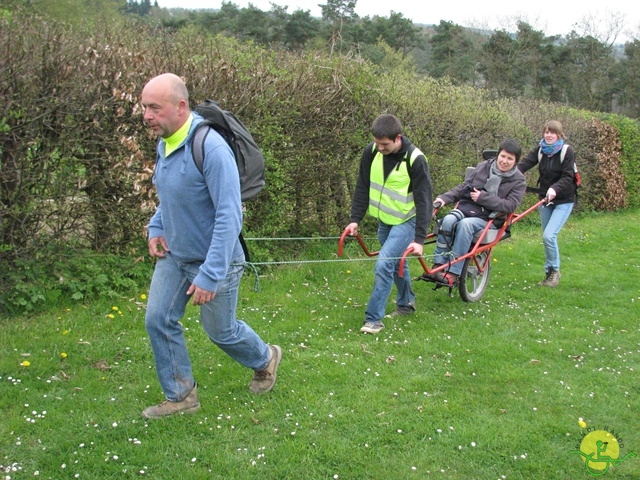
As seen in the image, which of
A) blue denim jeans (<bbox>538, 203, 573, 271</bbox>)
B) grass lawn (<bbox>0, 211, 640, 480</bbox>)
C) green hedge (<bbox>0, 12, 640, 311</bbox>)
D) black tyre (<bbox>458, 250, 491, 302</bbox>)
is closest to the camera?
grass lawn (<bbox>0, 211, 640, 480</bbox>)

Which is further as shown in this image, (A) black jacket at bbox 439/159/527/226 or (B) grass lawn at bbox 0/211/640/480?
(A) black jacket at bbox 439/159/527/226

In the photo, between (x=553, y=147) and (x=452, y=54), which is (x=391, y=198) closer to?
(x=553, y=147)

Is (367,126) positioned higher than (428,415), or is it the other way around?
(367,126)

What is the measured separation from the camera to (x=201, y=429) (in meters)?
4.04

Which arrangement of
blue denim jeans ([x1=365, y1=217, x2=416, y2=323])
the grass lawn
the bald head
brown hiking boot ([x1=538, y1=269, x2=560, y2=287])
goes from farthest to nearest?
brown hiking boot ([x1=538, y1=269, x2=560, y2=287]) → blue denim jeans ([x1=365, y1=217, x2=416, y2=323]) → the grass lawn → the bald head

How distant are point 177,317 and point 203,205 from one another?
786 mm

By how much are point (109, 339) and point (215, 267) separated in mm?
2352

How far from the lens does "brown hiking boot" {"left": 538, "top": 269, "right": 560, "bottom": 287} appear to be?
821 cm

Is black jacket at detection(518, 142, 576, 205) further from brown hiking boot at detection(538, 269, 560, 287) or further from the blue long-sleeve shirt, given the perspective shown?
the blue long-sleeve shirt

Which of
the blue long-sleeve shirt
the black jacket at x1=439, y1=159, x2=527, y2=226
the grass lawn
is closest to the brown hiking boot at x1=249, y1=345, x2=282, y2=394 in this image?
the grass lawn

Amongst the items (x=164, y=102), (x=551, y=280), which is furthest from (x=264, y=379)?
(x=551, y=280)

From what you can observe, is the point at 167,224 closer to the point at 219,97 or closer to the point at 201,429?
the point at 201,429

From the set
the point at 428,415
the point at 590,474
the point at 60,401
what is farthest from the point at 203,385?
the point at 590,474

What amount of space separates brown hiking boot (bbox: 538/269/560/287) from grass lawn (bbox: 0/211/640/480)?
36.4 inches
